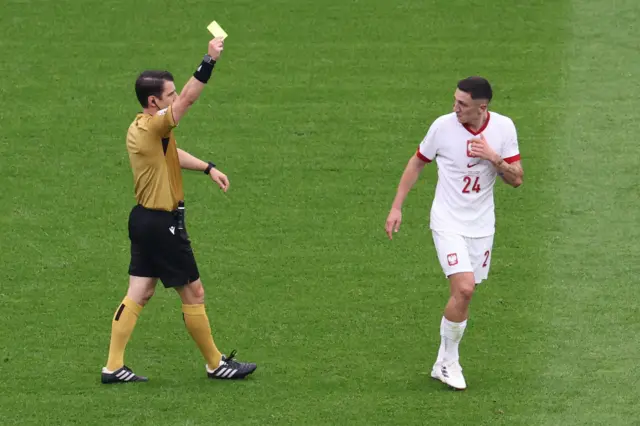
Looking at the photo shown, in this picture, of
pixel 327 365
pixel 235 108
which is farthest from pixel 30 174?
pixel 327 365

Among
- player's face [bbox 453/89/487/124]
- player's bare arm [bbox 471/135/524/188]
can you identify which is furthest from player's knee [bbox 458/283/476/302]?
player's face [bbox 453/89/487/124]

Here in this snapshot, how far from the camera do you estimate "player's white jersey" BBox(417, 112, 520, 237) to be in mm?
8453

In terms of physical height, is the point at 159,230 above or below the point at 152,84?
below

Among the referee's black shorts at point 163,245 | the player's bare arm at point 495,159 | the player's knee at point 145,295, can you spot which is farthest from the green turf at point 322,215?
the player's bare arm at point 495,159

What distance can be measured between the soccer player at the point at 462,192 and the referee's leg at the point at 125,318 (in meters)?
1.57

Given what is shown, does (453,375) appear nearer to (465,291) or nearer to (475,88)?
(465,291)

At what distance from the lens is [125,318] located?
340 inches

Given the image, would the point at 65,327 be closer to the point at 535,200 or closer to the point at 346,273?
the point at 346,273

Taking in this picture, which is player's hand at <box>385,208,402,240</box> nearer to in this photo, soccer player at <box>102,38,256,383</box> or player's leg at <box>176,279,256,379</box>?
soccer player at <box>102,38,256,383</box>

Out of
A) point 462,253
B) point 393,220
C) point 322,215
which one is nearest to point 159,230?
point 393,220

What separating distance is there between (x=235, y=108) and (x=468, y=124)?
4.55 metres

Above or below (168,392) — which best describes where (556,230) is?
above

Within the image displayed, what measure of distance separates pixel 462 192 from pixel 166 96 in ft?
6.08

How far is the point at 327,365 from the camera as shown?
895 centimetres
